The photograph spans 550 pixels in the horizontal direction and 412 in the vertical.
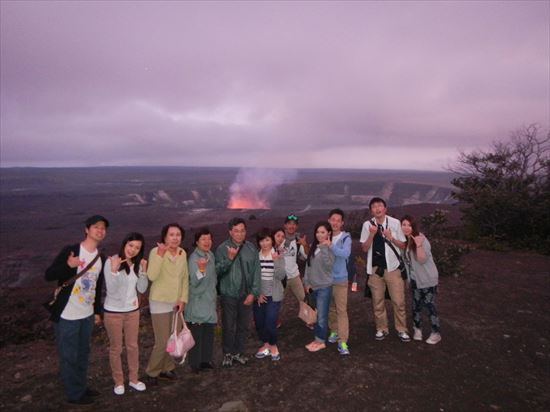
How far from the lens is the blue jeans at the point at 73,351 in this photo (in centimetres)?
407

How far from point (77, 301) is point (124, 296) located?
482 mm

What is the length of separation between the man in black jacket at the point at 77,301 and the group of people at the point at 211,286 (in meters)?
0.01

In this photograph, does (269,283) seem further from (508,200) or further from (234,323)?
(508,200)

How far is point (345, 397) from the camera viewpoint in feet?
15.0

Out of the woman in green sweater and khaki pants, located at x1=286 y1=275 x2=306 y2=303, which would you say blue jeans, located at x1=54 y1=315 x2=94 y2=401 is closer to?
the woman in green sweater

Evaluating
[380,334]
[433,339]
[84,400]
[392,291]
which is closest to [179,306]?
[84,400]

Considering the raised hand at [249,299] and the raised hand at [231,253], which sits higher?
the raised hand at [231,253]

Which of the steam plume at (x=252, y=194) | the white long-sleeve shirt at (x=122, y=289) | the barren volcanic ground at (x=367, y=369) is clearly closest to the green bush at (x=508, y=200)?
the barren volcanic ground at (x=367, y=369)

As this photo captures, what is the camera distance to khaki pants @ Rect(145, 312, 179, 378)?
454 centimetres

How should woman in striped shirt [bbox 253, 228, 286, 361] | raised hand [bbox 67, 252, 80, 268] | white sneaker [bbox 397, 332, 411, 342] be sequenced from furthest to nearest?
white sneaker [bbox 397, 332, 411, 342] < woman in striped shirt [bbox 253, 228, 286, 361] < raised hand [bbox 67, 252, 80, 268]

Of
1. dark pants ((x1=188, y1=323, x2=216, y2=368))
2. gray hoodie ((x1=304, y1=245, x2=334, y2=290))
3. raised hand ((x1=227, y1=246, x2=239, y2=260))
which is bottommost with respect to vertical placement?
dark pants ((x1=188, y1=323, x2=216, y2=368))

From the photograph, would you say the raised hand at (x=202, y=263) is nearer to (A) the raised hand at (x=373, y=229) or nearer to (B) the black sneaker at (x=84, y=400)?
(B) the black sneaker at (x=84, y=400)

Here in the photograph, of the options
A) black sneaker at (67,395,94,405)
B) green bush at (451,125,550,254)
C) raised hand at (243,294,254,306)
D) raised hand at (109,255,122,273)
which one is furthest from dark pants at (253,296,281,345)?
green bush at (451,125,550,254)

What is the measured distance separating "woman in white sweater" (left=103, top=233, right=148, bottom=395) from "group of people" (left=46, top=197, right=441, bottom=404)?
0.04 feet
